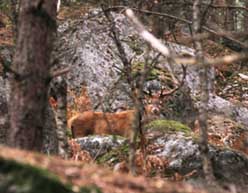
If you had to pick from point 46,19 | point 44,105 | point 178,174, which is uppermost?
point 46,19

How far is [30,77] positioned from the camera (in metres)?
6.10

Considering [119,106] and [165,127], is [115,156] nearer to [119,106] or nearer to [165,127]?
[165,127]

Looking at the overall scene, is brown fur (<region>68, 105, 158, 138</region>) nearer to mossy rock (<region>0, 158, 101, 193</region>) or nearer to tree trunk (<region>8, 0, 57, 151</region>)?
tree trunk (<region>8, 0, 57, 151</region>)

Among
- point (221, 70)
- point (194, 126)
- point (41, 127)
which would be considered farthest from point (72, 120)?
point (221, 70)

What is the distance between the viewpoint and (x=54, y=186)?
3811mm

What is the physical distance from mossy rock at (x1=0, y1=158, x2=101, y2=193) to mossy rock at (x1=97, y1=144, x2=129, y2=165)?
6.73 m

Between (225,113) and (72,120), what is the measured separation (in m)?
4.39

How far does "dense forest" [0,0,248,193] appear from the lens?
4.27 meters

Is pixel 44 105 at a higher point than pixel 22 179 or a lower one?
higher

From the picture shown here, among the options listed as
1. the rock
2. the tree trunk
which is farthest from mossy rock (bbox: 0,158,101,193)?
the rock

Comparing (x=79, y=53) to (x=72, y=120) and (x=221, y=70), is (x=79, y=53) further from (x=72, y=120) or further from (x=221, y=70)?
(x=221, y=70)

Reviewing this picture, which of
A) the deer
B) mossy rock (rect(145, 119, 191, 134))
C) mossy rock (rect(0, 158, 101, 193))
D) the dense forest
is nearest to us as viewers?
mossy rock (rect(0, 158, 101, 193))

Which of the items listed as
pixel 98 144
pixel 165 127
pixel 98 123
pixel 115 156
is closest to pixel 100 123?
pixel 98 123

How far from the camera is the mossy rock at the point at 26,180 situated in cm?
366
